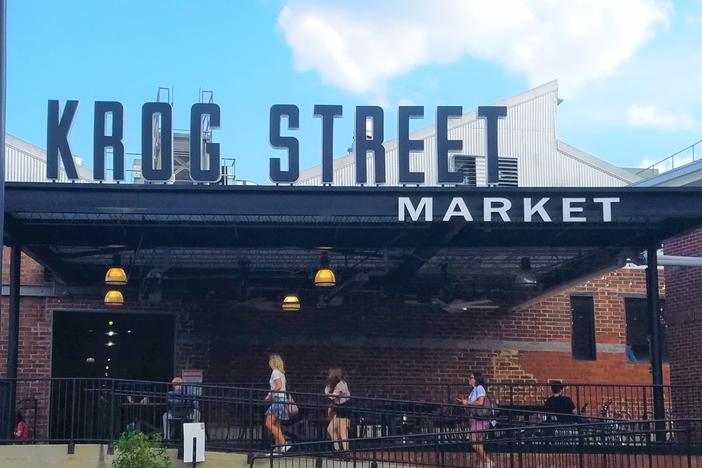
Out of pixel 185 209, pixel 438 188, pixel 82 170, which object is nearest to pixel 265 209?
pixel 185 209

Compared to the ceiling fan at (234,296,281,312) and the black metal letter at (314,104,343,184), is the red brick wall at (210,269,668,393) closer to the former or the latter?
the ceiling fan at (234,296,281,312)

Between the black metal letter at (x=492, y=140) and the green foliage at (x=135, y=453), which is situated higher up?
the black metal letter at (x=492, y=140)

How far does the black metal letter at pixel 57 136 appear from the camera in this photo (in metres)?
15.0

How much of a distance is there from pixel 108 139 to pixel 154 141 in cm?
69

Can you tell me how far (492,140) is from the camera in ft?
51.5

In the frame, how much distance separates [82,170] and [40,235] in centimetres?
996

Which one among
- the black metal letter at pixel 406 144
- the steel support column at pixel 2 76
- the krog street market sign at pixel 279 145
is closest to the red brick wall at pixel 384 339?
the krog street market sign at pixel 279 145

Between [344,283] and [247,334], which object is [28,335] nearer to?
[247,334]

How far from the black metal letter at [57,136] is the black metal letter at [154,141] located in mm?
1032

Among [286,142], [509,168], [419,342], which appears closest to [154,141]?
[286,142]

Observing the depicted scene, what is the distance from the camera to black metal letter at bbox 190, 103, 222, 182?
1518cm

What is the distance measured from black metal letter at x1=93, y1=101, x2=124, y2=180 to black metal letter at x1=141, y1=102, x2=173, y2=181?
335 mm

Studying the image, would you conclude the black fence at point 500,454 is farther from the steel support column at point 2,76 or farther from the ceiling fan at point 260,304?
the ceiling fan at point 260,304

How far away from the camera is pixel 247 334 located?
21422 mm
